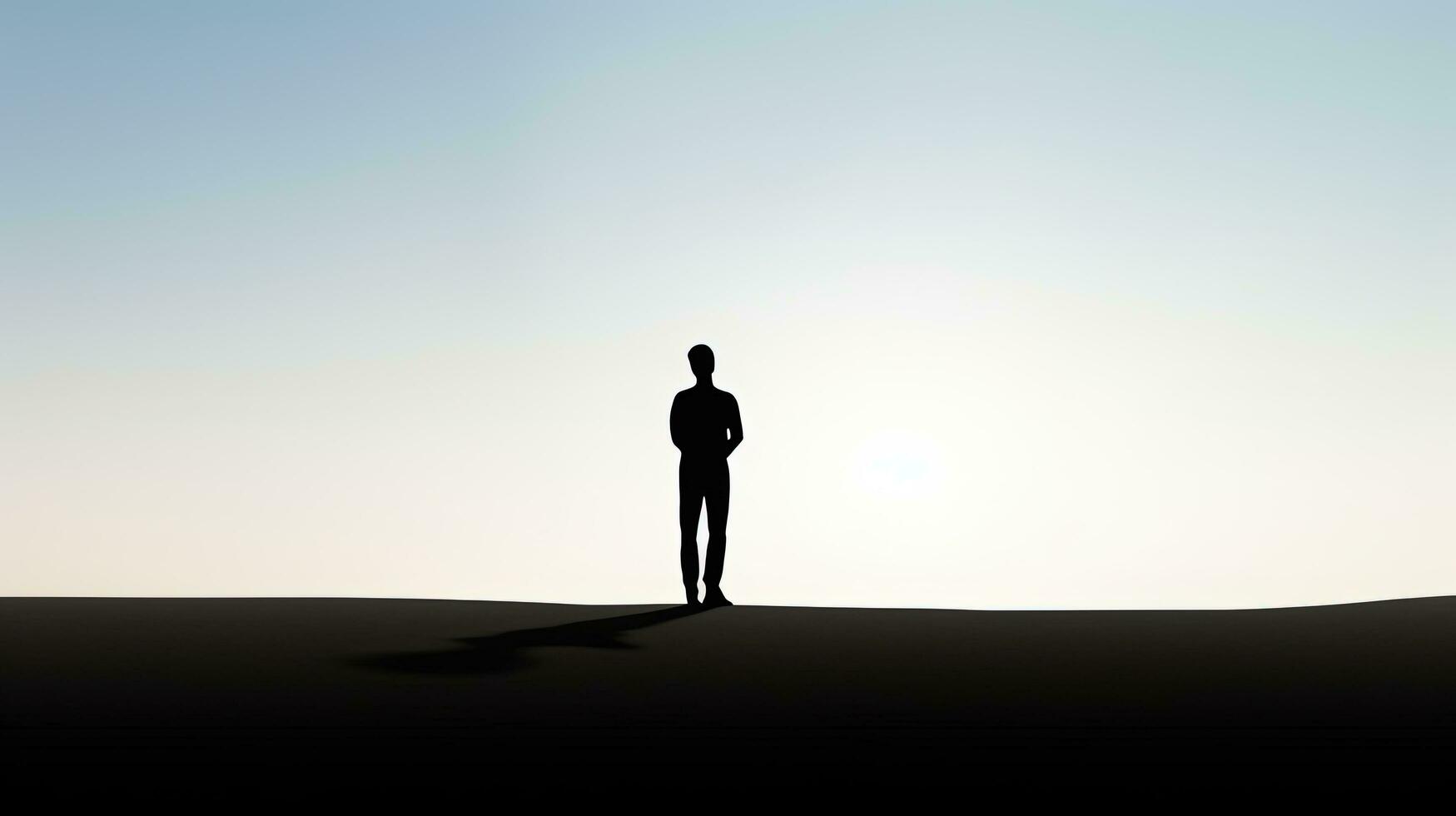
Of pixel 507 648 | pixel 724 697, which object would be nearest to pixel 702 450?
pixel 507 648

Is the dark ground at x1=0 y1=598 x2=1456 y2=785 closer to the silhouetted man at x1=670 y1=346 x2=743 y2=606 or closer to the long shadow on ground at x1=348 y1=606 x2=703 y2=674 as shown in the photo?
the long shadow on ground at x1=348 y1=606 x2=703 y2=674

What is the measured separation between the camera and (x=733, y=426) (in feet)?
38.9

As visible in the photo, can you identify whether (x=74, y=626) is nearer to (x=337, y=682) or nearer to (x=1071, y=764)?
(x=337, y=682)

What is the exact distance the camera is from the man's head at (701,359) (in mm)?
11805

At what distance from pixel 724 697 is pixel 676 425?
19.8ft

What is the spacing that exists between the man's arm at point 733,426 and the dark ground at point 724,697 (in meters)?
1.98

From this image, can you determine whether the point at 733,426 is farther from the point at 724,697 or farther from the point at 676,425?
the point at 724,697

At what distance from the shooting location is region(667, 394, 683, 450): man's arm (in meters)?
11.8

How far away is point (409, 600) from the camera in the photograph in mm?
12641

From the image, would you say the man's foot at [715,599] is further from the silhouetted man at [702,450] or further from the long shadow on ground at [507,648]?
the long shadow on ground at [507,648]

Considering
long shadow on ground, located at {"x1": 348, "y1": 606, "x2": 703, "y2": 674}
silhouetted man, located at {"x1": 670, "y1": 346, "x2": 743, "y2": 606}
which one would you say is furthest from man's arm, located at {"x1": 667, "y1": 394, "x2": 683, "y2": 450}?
long shadow on ground, located at {"x1": 348, "y1": 606, "x2": 703, "y2": 674}

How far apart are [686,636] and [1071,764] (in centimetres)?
462

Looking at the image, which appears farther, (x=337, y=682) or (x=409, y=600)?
(x=409, y=600)

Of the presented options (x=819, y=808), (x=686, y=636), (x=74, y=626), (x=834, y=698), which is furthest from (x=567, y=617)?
(x=819, y=808)
